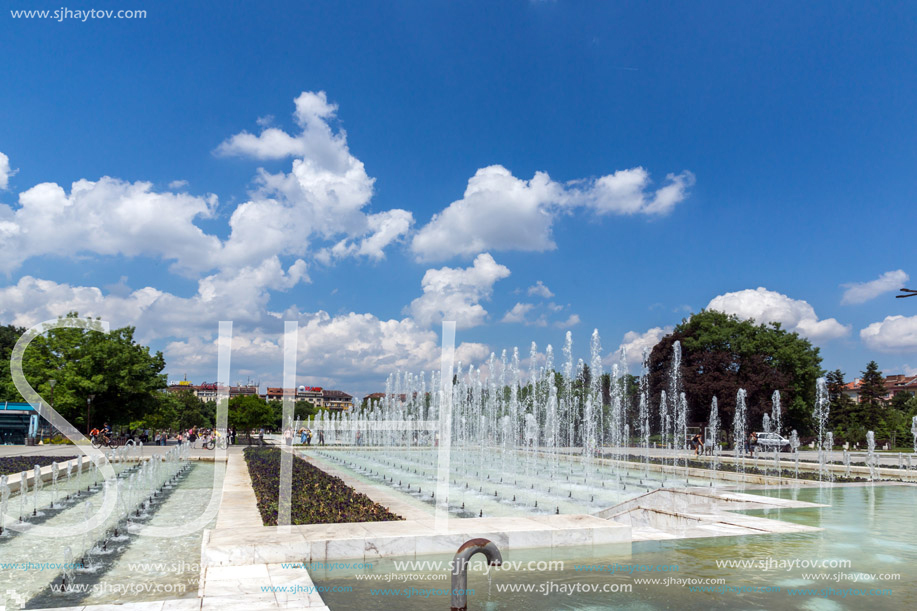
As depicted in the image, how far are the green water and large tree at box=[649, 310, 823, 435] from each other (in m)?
30.1

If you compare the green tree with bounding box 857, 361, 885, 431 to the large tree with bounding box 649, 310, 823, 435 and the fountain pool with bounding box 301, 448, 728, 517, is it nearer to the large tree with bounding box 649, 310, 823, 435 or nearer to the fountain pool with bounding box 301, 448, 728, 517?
the large tree with bounding box 649, 310, 823, 435

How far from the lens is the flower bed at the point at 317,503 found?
852 cm

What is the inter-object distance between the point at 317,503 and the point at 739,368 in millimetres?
35366

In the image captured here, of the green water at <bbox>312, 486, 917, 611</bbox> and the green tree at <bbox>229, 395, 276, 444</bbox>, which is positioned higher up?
the green water at <bbox>312, 486, 917, 611</bbox>

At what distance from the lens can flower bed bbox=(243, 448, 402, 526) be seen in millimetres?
8516

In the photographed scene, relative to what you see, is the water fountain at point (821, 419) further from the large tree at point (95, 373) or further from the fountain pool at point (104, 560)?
the large tree at point (95, 373)

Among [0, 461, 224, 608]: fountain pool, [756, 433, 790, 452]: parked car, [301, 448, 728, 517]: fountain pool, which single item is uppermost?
[0, 461, 224, 608]: fountain pool

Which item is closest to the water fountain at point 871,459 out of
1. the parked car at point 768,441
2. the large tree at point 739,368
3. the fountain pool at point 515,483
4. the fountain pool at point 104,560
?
the fountain pool at point 515,483

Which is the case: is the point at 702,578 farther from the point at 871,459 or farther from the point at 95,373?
the point at 95,373

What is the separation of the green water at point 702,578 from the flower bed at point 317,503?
2152 mm

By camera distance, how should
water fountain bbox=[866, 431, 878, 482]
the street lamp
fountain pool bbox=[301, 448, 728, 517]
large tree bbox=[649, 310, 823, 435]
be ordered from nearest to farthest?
fountain pool bbox=[301, 448, 728, 517] < water fountain bbox=[866, 431, 878, 482] < the street lamp < large tree bbox=[649, 310, 823, 435]

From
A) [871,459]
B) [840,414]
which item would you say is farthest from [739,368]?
[840,414]

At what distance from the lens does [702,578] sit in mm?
6180

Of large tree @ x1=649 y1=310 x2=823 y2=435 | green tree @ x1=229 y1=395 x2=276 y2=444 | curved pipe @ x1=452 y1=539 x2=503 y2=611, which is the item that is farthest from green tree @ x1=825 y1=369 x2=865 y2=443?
curved pipe @ x1=452 y1=539 x2=503 y2=611
